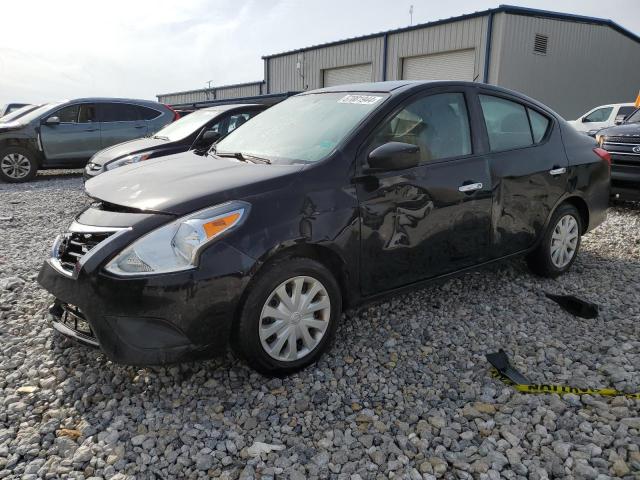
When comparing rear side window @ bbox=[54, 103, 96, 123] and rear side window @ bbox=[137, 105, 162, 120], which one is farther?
rear side window @ bbox=[137, 105, 162, 120]

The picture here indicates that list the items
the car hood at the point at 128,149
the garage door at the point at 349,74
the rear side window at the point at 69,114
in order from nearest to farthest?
the car hood at the point at 128,149, the rear side window at the point at 69,114, the garage door at the point at 349,74

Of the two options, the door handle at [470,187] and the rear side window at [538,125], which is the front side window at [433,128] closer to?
the door handle at [470,187]

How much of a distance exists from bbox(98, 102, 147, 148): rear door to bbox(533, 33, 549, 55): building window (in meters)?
13.6

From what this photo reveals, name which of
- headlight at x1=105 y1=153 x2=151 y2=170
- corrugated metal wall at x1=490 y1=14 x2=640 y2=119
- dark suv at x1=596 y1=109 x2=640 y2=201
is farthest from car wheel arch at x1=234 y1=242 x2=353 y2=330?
corrugated metal wall at x1=490 y1=14 x2=640 y2=119

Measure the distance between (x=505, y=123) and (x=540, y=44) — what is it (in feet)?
53.5

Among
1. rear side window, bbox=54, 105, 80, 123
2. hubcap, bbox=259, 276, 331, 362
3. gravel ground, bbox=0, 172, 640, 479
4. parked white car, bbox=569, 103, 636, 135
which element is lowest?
gravel ground, bbox=0, 172, 640, 479

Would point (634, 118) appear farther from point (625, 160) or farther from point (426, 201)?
point (426, 201)

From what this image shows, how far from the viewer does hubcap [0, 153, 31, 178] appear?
10.3 metres

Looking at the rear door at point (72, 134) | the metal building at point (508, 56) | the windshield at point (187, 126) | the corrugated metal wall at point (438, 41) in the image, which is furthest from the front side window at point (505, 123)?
the corrugated metal wall at point (438, 41)

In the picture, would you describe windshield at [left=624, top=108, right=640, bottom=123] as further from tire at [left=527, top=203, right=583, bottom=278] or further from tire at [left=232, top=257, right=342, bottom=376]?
tire at [left=232, top=257, right=342, bottom=376]

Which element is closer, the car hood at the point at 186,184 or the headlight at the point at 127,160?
the car hood at the point at 186,184

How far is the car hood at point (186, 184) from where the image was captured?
104 inches

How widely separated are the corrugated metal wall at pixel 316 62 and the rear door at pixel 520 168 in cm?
1716

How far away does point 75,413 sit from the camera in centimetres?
262
